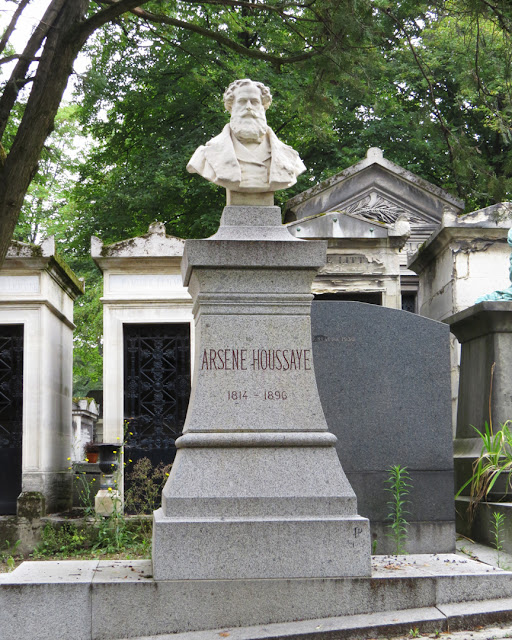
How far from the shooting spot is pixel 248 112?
574 cm

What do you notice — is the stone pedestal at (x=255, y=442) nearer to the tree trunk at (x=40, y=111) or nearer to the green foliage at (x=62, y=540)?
the green foliage at (x=62, y=540)

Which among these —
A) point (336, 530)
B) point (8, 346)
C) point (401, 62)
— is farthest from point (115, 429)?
point (401, 62)

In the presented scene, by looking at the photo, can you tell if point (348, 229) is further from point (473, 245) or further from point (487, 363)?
point (487, 363)

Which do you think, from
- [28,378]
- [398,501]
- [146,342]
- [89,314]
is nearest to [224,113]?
[89,314]

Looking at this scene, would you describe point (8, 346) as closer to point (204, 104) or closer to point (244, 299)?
point (244, 299)

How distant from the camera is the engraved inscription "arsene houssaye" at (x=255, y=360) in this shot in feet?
17.4

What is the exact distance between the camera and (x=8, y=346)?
995 centimetres

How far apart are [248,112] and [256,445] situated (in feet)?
7.14

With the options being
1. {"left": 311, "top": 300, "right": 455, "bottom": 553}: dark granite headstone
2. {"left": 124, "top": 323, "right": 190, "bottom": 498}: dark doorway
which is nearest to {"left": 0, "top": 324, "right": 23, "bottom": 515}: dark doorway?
{"left": 124, "top": 323, "right": 190, "bottom": 498}: dark doorway

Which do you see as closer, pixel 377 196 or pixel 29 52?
pixel 29 52

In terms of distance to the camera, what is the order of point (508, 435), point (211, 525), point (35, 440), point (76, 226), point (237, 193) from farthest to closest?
point (76, 226) < point (35, 440) < point (508, 435) < point (237, 193) < point (211, 525)

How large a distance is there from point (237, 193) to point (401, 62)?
18.0 m

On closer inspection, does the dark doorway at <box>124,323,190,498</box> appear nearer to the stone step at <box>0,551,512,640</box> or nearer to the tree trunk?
the tree trunk

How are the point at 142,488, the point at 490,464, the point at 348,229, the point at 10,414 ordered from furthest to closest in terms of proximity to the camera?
1. the point at 348,229
2. the point at 10,414
3. the point at 142,488
4. the point at 490,464
